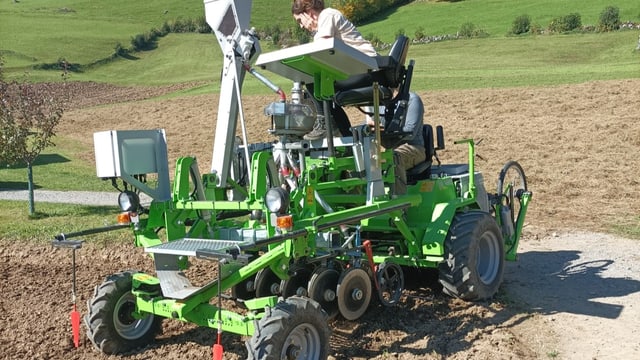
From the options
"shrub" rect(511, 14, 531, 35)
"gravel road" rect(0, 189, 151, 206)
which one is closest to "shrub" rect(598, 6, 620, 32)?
"shrub" rect(511, 14, 531, 35)

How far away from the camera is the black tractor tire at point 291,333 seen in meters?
4.20

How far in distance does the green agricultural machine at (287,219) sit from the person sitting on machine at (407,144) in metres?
0.13

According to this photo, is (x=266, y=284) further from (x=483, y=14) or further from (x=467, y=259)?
(x=483, y=14)

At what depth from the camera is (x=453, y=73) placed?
2775 cm

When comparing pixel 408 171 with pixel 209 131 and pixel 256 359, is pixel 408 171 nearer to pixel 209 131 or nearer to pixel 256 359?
pixel 256 359

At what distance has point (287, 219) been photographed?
14.6ft

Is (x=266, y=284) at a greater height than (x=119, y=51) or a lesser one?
lesser

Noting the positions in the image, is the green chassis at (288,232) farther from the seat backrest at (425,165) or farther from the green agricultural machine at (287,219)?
the seat backrest at (425,165)

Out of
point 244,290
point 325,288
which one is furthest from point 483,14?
point 325,288

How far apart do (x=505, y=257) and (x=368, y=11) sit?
6526cm

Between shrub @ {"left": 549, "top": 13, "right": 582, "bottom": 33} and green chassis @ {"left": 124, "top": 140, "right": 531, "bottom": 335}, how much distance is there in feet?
150

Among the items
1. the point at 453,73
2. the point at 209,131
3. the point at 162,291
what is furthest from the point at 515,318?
the point at 453,73

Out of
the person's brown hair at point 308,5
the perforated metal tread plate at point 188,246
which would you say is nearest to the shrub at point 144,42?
the person's brown hair at point 308,5

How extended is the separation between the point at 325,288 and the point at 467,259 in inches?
59.1
